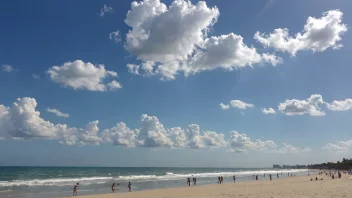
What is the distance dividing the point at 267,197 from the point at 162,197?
9631 mm

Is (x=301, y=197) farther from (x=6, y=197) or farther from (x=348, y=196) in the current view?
(x=6, y=197)

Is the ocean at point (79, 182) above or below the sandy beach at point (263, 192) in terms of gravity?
below

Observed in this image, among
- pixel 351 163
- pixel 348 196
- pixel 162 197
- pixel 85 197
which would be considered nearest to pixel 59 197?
pixel 85 197

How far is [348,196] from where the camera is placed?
19203 millimetres

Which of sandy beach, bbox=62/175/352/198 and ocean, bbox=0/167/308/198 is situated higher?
sandy beach, bbox=62/175/352/198

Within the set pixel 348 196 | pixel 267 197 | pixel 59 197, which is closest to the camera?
pixel 348 196

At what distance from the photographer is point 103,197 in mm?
27281

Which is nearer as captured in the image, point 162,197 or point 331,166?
point 162,197

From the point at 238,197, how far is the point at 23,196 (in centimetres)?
2192

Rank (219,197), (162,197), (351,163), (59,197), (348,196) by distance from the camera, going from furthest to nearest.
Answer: (351,163)
(59,197)
(162,197)
(219,197)
(348,196)

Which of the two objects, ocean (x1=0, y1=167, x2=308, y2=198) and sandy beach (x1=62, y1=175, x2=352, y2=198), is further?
ocean (x1=0, y1=167, x2=308, y2=198)

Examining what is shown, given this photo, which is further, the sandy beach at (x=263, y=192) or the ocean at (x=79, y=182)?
the ocean at (x=79, y=182)

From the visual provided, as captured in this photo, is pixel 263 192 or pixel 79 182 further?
pixel 79 182

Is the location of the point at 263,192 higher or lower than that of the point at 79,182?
higher
